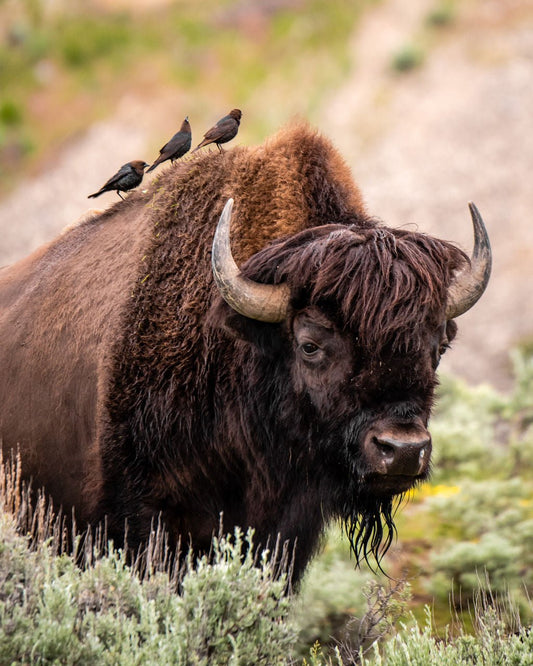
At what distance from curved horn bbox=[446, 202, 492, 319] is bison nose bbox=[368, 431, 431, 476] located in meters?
0.97

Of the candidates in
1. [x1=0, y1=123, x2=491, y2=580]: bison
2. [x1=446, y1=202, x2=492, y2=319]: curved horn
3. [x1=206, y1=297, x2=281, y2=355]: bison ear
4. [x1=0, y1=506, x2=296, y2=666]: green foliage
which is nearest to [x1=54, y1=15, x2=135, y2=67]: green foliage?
[x1=0, y1=123, x2=491, y2=580]: bison

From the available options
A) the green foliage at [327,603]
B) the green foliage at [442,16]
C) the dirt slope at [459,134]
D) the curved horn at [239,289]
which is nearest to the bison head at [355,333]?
the curved horn at [239,289]

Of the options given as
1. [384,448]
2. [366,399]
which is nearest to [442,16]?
[366,399]

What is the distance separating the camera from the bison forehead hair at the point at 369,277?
4.59m

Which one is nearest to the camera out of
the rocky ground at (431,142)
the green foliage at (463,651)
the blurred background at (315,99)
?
the green foliage at (463,651)

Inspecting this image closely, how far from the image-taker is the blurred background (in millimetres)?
27047

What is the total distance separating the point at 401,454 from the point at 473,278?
1335 mm

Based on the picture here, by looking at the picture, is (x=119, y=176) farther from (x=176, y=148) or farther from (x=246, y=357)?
(x=246, y=357)

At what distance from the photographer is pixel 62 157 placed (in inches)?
1236

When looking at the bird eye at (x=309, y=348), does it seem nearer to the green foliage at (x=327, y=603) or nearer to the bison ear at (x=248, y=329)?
the bison ear at (x=248, y=329)

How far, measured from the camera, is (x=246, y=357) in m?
5.20

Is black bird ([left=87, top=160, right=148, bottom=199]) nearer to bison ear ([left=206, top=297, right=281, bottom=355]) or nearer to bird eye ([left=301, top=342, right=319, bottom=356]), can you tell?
bison ear ([left=206, top=297, right=281, bottom=355])

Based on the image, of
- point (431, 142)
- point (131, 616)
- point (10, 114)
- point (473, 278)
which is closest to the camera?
point (131, 616)

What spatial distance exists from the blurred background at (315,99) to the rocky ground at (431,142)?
64 mm
